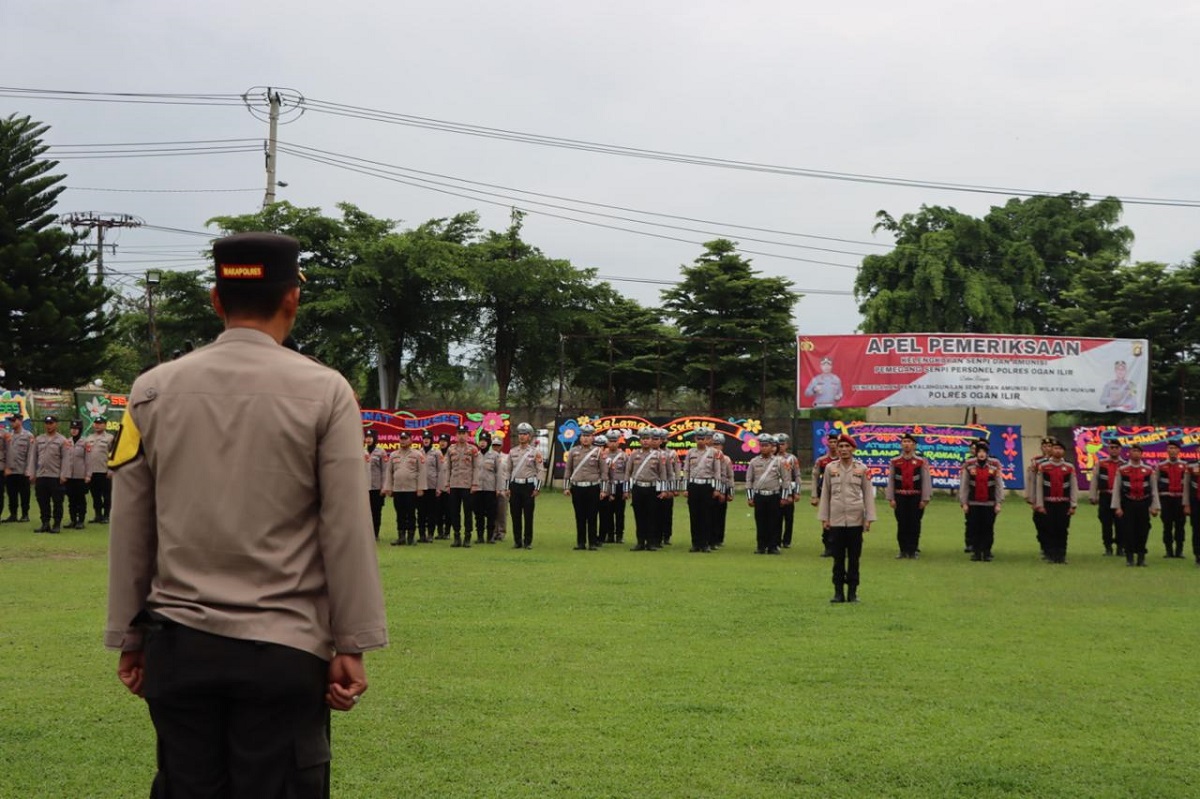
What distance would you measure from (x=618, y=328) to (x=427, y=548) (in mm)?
30706

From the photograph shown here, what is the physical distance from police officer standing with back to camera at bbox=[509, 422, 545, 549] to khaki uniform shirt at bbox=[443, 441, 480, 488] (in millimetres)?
780

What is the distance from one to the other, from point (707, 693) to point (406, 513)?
1446cm

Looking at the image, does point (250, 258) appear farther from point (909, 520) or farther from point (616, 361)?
point (616, 361)

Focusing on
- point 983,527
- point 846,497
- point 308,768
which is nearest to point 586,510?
point 983,527

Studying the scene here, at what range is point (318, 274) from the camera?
4688 cm

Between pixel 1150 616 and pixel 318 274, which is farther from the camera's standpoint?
pixel 318 274

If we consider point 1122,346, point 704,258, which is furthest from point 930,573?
point 704,258

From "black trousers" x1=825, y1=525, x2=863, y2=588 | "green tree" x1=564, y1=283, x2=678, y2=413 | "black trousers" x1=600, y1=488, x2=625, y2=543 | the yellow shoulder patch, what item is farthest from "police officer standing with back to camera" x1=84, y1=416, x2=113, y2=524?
"green tree" x1=564, y1=283, x2=678, y2=413

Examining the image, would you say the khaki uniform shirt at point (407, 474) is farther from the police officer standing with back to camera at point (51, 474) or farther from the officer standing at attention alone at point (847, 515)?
the officer standing at attention alone at point (847, 515)

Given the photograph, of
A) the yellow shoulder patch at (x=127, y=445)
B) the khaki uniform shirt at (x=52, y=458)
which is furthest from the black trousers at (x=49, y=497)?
the yellow shoulder patch at (x=127, y=445)

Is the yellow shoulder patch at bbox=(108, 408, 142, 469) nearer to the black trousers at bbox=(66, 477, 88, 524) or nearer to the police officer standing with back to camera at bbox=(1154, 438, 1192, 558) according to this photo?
the police officer standing with back to camera at bbox=(1154, 438, 1192, 558)

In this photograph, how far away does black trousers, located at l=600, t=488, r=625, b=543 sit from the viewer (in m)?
22.9

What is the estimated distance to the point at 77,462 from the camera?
23.1 metres

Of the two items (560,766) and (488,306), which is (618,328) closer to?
(488,306)
